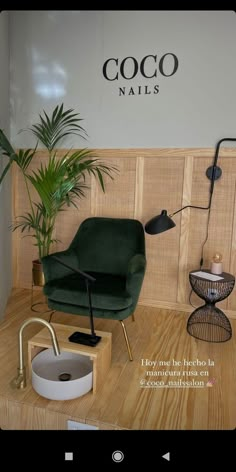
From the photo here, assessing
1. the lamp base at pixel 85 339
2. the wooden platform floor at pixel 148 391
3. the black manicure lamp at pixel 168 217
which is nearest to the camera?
the wooden platform floor at pixel 148 391

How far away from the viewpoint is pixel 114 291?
6.08 ft

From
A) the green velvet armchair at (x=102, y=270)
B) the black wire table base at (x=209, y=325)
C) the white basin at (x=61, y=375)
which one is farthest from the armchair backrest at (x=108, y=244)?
the white basin at (x=61, y=375)

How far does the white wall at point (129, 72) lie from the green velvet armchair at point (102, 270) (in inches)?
29.1

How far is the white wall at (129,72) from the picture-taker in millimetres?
2273

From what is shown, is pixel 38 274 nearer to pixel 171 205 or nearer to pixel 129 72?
pixel 171 205

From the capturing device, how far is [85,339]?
1.62m

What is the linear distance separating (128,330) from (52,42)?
2347 millimetres

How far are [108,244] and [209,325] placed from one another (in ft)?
3.14

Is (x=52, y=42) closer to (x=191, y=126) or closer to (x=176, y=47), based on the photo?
(x=176, y=47)

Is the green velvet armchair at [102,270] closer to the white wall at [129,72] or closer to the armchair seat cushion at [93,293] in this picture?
the armchair seat cushion at [93,293]

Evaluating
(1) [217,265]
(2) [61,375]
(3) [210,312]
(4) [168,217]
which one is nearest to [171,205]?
(4) [168,217]

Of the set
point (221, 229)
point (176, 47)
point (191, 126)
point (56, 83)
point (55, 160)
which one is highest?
point (176, 47)

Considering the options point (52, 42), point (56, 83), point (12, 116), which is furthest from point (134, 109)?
point (12, 116)
